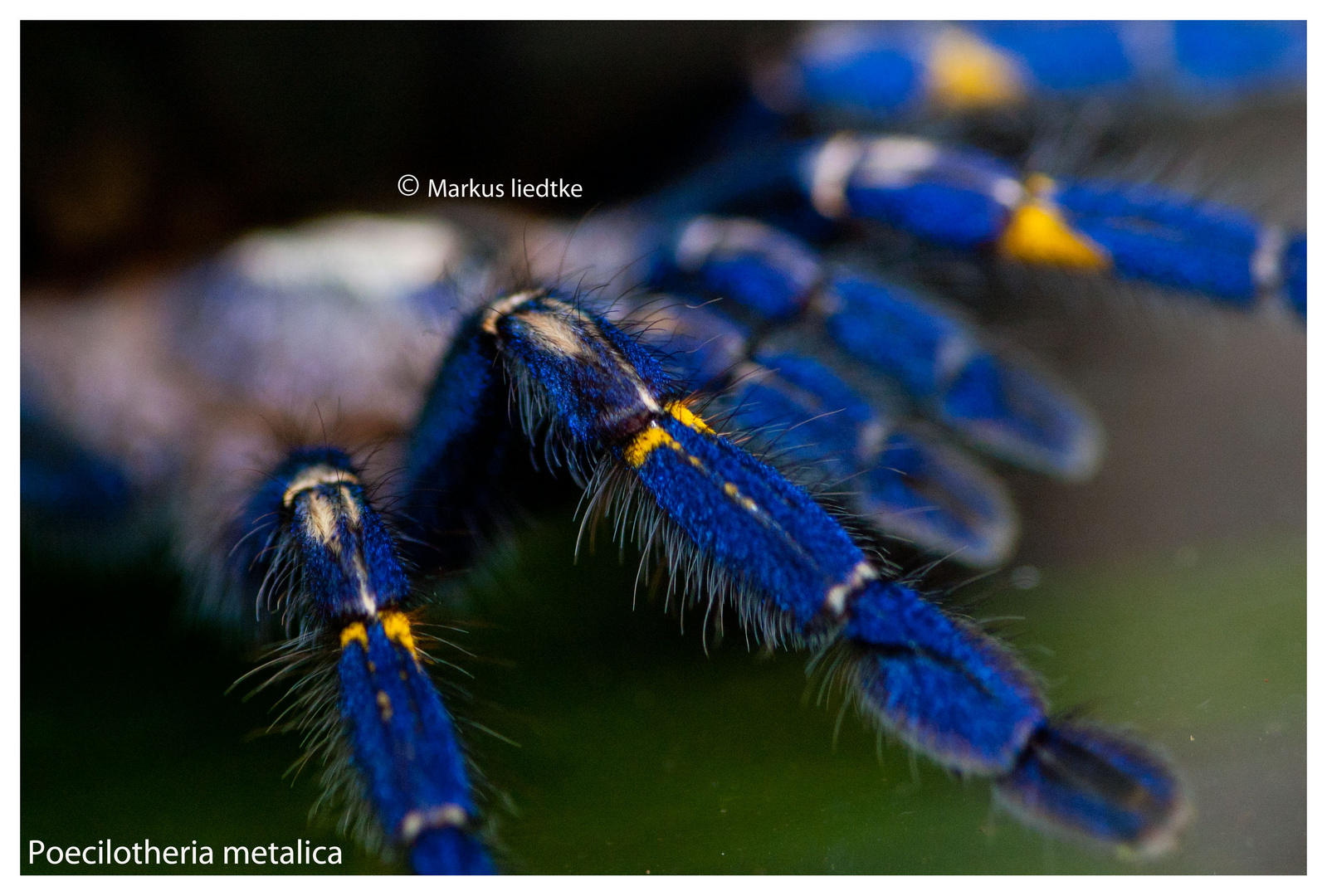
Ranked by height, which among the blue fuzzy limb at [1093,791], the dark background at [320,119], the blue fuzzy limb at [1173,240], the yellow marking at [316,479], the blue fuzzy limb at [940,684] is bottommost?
the blue fuzzy limb at [1093,791]

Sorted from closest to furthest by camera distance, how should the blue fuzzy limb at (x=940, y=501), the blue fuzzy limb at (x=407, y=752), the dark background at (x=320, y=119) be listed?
the blue fuzzy limb at (x=407, y=752) → the blue fuzzy limb at (x=940, y=501) → the dark background at (x=320, y=119)

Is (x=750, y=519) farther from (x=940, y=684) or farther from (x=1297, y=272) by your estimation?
(x=1297, y=272)

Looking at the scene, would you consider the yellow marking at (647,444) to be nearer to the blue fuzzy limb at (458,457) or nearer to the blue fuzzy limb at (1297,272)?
the blue fuzzy limb at (458,457)

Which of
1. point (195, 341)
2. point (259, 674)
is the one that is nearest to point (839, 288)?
point (259, 674)

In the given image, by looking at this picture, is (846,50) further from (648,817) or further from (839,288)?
(648,817)

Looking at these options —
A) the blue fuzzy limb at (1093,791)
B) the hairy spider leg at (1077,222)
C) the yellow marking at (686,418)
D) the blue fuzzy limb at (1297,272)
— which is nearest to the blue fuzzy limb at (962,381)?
the hairy spider leg at (1077,222)

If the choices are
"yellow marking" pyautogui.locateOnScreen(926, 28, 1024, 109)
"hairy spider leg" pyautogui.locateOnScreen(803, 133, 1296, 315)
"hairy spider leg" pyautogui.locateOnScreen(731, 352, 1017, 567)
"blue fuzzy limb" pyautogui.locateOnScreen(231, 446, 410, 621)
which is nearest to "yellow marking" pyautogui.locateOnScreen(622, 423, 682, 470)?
"hairy spider leg" pyautogui.locateOnScreen(731, 352, 1017, 567)

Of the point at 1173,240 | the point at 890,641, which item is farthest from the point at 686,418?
the point at 1173,240
